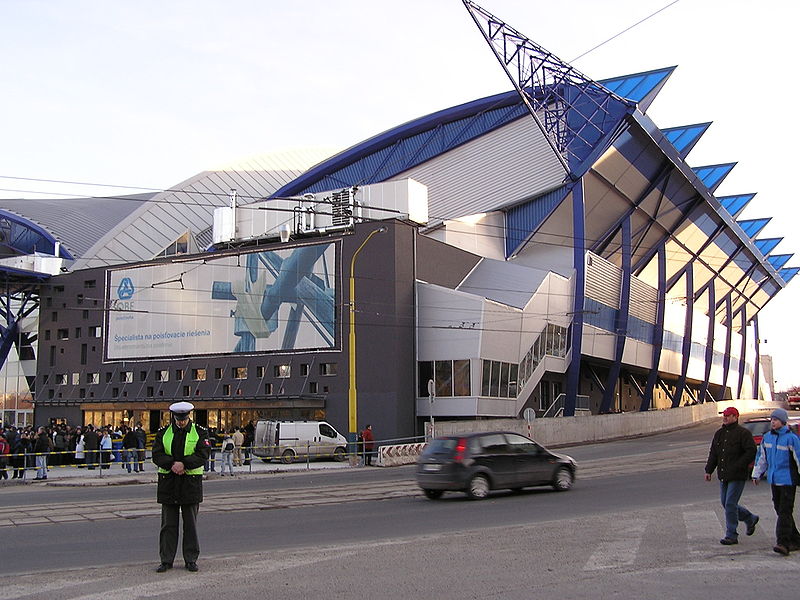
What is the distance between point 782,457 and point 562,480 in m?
10.7

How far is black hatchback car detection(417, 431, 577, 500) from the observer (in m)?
19.1

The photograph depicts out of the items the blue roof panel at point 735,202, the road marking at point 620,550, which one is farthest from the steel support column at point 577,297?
the road marking at point 620,550

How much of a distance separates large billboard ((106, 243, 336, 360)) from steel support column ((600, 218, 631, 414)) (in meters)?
24.6

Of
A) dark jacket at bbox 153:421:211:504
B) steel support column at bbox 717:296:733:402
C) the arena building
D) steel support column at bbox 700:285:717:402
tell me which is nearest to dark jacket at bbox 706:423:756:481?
dark jacket at bbox 153:421:211:504

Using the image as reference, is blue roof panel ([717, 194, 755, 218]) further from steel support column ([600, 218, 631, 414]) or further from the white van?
the white van

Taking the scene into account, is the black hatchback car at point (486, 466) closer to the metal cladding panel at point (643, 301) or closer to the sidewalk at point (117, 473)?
the sidewalk at point (117, 473)

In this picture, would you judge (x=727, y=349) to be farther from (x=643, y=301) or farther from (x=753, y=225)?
(x=643, y=301)

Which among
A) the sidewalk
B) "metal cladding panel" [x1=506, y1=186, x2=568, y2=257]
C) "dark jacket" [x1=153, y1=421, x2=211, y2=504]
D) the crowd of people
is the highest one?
"metal cladding panel" [x1=506, y1=186, x2=568, y2=257]

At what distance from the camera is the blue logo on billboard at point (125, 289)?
171 ft

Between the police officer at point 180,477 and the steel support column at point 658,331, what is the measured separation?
6317 centimetres

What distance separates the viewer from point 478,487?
19.2m

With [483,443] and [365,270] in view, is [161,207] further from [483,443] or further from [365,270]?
[483,443]

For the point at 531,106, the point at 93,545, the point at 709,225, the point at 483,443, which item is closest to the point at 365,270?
the point at 531,106

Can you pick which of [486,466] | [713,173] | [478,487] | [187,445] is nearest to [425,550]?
[187,445]
